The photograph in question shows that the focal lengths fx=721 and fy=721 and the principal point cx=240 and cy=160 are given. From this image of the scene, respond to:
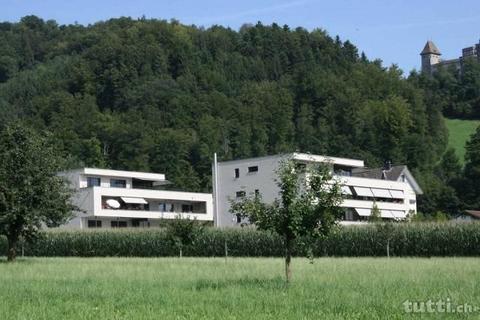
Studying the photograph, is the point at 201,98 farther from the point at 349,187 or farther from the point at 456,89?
the point at 456,89

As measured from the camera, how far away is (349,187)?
96.7 metres

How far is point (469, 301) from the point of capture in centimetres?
1634

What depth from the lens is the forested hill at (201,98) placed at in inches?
4892

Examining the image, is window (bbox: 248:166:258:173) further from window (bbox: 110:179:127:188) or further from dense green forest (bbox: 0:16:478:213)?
dense green forest (bbox: 0:16:478:213)

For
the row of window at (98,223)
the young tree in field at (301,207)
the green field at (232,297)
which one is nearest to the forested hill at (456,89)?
the row of window at (98,223)

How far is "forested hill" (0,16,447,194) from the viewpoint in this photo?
408ft

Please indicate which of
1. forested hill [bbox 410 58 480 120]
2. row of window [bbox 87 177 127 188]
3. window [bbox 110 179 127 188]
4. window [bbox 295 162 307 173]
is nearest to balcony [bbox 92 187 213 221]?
row of window [bbox 87 177 127 188]

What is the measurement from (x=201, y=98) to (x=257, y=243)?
266 ft

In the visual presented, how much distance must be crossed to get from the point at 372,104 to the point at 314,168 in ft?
409

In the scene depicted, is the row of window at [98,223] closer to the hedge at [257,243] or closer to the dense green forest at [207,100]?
the hedge at [257,243]

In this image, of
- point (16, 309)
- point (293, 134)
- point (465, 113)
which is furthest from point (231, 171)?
point (465, 113)

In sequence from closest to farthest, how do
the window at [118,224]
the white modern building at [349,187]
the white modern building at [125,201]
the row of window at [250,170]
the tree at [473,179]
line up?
the white modern building at [125,201] < the white modern building at [349,187] < the window at [118,224] < the row of window at [250,170] < the tree at [473,179]

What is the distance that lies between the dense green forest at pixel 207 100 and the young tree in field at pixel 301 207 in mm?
94820

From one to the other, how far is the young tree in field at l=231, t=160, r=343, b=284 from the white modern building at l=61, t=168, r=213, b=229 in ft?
190
